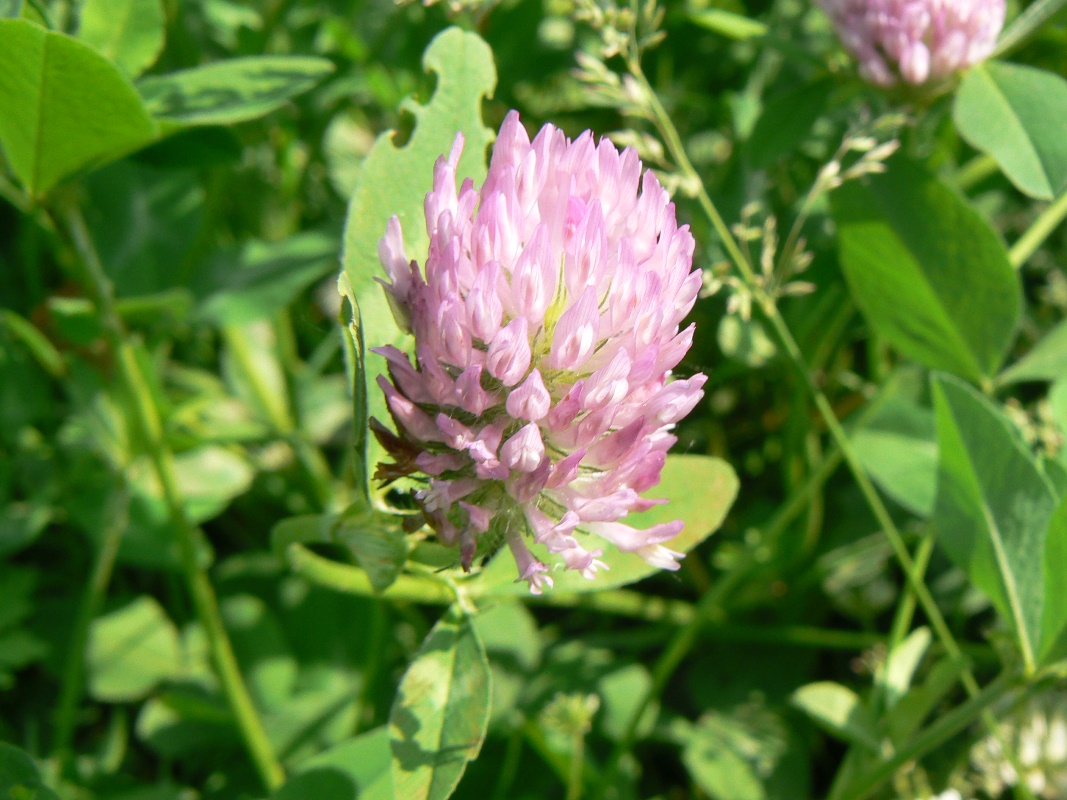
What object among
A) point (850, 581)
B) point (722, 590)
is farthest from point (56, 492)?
point (850, 581)

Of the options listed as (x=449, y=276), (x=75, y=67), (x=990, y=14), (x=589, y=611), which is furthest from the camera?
(x=589, y=611)

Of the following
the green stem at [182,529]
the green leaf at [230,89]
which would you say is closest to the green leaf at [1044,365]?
the green leaf at [230,89]

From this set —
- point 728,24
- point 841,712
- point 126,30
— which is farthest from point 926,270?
point 126,30

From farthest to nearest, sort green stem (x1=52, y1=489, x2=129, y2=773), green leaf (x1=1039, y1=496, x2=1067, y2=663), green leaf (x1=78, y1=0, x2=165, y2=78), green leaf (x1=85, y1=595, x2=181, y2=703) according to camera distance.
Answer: green leaf (x1=85, y1=595, x2=181, y2=703), green stem (x1=52, y1=489, x2=129, y2=773), green leaf (x1=78, y1=0, x2=165, y2=78), green leaf (x1=1039, y1=496, x2=1067, y2=663)

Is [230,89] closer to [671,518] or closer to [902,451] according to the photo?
[671,518]

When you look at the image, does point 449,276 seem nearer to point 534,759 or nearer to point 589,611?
point 534,759

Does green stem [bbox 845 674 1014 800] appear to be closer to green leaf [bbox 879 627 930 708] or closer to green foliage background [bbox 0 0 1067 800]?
green foliage background [bbox 0 0 1067 800]

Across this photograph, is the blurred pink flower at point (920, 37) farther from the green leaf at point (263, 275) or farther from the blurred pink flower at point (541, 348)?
the green leaf at point (263, 275)

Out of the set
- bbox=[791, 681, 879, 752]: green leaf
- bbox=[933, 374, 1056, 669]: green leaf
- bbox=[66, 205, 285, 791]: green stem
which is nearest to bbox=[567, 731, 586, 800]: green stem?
bbox=[791, 681, 879, 752]: green leaf
